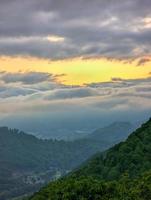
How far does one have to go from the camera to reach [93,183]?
5207 inches

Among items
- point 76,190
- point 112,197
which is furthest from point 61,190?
point 112,197

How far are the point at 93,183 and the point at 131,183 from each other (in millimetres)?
19052

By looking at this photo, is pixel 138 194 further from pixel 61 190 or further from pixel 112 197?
pixel 61 190

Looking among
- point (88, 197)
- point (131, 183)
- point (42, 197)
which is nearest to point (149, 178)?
point (131, 183)

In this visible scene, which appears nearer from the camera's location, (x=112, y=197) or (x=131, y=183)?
(x=112, y=197)

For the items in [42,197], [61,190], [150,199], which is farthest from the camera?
[42,197]

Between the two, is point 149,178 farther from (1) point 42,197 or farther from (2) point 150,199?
(1) point 42,197

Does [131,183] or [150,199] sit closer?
[150,199]

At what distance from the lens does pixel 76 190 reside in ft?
418

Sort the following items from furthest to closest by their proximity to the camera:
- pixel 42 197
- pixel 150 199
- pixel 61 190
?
pixel 42 197
pixel 61 190
pixel 150 199

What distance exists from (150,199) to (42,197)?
36.7 metres

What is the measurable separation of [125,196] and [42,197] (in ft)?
95.7

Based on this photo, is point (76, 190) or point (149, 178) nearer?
point (76, 190)

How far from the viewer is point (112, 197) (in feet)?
408
